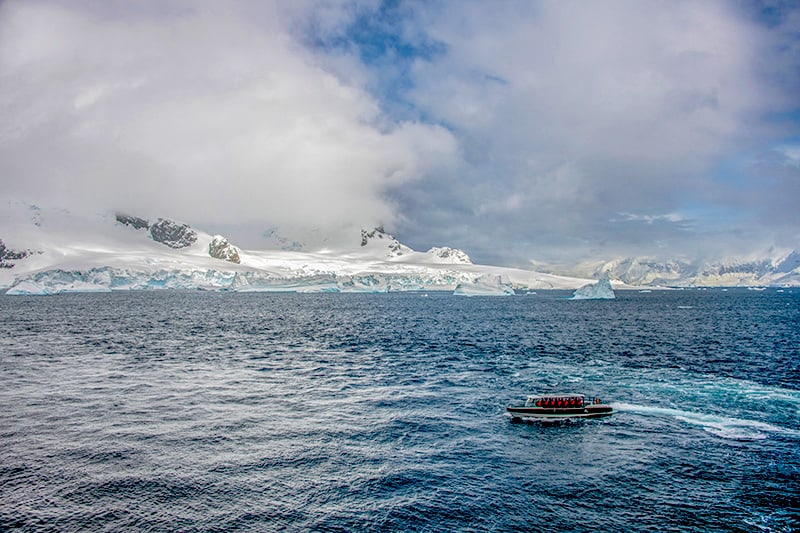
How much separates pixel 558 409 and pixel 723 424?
1223 centimetres

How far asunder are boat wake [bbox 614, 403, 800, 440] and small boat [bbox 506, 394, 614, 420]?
3.13 meters

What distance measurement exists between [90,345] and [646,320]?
12595cm

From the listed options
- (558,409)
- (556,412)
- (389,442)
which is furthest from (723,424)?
(389,442)

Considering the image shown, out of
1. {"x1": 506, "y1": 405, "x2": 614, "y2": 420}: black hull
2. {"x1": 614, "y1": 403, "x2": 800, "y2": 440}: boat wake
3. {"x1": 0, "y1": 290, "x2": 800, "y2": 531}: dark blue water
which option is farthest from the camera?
{"x1": 506, "y1": 405, "x2": 614, "y2": 420}: black hull

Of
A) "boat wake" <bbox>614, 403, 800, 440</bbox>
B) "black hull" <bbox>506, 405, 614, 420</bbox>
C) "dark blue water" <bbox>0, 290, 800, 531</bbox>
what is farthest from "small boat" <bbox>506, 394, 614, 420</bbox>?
"boat wake" <bbox>614, 403, 800, 440</bbox>

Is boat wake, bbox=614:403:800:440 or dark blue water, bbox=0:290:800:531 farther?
boat wake, bbox=614:403:800:440

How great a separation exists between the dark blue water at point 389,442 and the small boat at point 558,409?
4.61 feet

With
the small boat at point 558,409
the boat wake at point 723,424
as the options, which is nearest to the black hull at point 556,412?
the small boat at point 558,409

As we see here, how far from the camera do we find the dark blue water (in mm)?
25391

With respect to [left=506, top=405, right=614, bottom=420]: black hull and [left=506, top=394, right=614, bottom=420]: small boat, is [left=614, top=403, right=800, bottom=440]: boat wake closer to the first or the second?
[left=506, top=394, right=614, bottom=420]: small boat

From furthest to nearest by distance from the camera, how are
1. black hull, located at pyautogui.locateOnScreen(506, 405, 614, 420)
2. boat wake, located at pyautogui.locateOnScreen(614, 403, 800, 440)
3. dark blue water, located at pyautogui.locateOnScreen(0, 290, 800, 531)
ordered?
black hull, located at pyautogui.locateOnScreen(506, 405, 614, 420), boat wake, located at pyautogui.locateOnScreen(614, 403, 800, 440), dark blue water, located at pyautogui.locateOnScreen(0, 290, 800, 531)

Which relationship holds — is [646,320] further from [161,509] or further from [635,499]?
[161,509]

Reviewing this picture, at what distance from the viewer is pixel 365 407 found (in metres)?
44.8

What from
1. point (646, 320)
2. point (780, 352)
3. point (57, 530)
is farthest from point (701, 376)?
point (646, 320)
